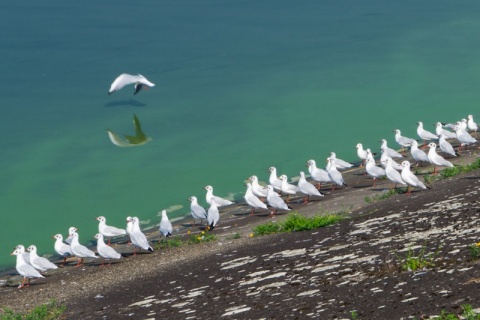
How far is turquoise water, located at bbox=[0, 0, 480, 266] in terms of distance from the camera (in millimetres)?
25584

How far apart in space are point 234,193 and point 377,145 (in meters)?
5.58

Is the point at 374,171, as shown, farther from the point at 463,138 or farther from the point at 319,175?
the point at 463,138

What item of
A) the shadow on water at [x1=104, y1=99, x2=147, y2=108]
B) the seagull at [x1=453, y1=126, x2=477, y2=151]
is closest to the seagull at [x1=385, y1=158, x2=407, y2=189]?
the seagull at [x1=453, y1=126, x2=477, y2=151]

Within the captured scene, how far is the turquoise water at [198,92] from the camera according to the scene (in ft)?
83.9

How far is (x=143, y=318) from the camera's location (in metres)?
11.4

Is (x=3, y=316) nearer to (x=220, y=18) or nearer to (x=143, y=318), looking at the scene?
(x=143, y=318)

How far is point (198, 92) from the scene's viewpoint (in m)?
34.2

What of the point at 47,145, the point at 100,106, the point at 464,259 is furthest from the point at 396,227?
the point at 100,106

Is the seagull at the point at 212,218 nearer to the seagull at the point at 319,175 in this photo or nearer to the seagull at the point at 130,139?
the seagull at the point at 319,175

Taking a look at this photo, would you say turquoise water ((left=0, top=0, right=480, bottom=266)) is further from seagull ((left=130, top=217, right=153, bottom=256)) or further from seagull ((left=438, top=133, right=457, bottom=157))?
seagull ((left=130, top=217, right=153, bottom=256))

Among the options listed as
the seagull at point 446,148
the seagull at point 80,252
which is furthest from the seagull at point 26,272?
the seagull at point 446,148

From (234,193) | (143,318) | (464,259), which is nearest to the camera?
(464,259)

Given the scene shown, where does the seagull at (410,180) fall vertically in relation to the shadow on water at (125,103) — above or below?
below

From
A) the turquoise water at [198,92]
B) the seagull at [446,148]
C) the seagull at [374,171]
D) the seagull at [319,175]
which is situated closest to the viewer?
the seagull at [374,171]
